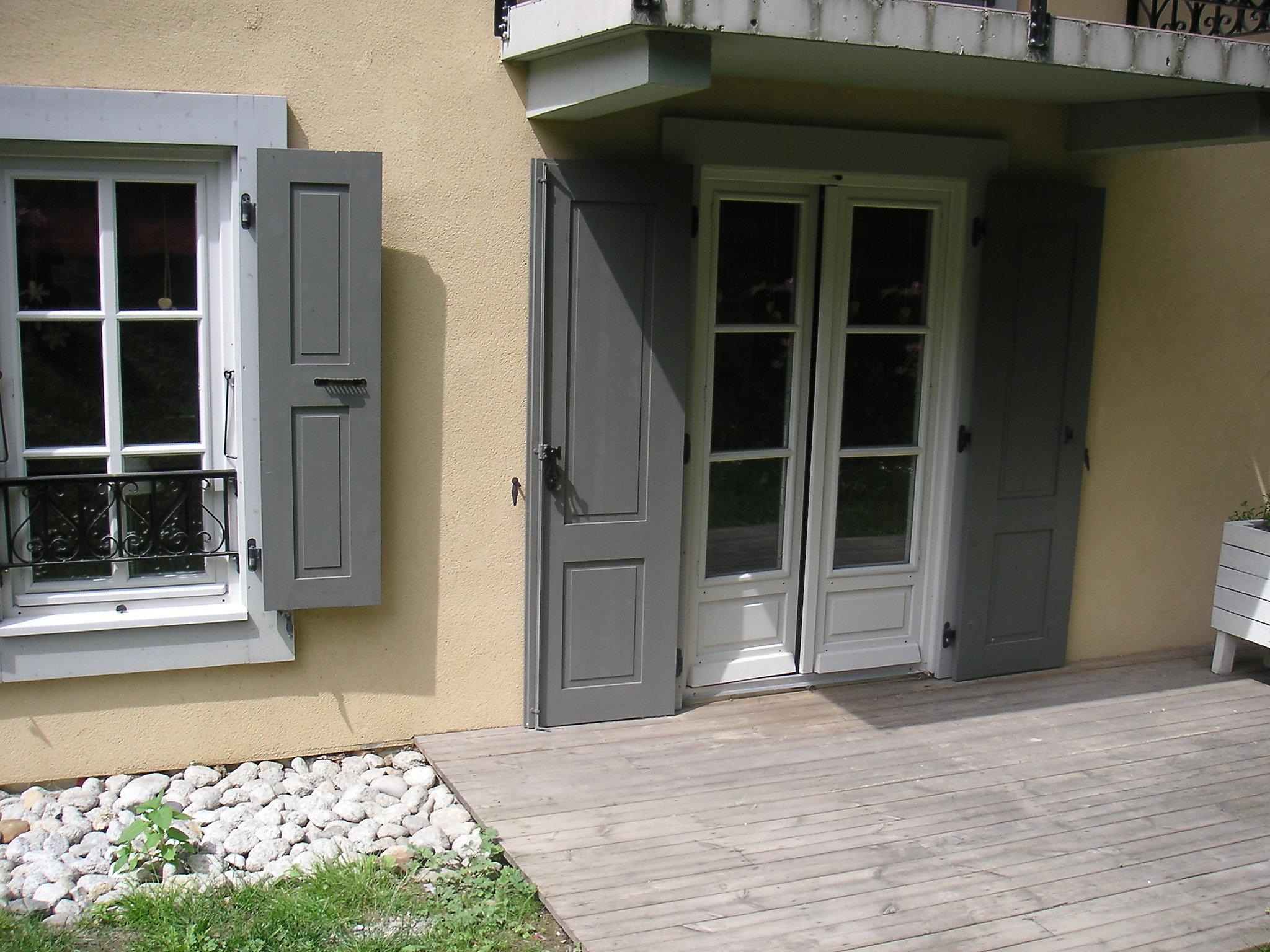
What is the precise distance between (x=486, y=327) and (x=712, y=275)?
966mm

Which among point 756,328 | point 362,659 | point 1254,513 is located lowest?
point 362,659

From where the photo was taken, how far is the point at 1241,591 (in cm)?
568

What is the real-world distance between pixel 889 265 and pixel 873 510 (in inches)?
42.4

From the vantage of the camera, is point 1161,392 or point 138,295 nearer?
point 138,295

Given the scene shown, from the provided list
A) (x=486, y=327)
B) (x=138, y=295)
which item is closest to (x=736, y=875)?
(x=486, y=327)

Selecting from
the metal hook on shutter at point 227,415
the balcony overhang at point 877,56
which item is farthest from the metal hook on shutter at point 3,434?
the balcony overhang at point 877,56

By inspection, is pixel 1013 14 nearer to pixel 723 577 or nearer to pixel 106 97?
pixel 723 577

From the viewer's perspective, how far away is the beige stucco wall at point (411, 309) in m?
A: 4.05

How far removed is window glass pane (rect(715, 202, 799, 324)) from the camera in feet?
16.2

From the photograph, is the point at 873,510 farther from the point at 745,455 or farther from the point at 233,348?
the point at 233,348

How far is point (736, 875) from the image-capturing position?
12.2 feet

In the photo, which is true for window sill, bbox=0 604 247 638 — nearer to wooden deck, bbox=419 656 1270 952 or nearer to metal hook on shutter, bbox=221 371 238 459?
metal hook on shutter, bbox=221 371 238 459

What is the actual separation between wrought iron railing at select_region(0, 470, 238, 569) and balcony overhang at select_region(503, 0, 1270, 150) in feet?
6.07

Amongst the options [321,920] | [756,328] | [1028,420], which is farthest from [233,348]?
[1028,420]
